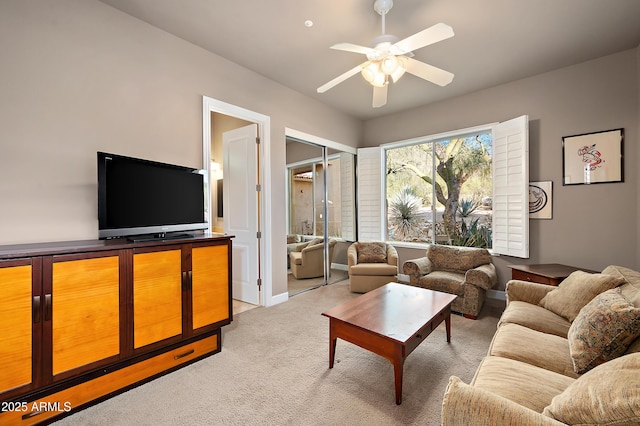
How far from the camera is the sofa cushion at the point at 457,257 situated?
372 cm

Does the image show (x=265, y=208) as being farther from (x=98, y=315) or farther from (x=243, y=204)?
(x=98, y=315)

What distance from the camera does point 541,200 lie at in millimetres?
3592

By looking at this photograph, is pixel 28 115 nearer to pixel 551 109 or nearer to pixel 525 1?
pixel 525 1

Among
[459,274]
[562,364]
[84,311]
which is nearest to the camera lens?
[562,364]

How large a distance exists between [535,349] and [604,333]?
37cm

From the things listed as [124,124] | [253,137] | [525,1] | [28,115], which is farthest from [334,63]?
[28,115]

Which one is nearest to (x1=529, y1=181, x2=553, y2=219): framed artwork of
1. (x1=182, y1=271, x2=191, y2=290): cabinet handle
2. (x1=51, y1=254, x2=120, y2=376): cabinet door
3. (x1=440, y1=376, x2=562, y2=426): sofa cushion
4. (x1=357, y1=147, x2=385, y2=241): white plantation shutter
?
(x1=357, y1=147, x2=385, y2=241): white plantation shutter

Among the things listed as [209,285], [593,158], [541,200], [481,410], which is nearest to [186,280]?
[209,285]

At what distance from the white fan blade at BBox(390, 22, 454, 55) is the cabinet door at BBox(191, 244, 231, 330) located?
2.23 meters

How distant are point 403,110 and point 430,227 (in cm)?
211

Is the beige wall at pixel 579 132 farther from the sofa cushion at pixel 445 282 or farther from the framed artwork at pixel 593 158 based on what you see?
the sofa cushion at pixel 445 282

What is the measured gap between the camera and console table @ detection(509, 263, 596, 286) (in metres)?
2.83

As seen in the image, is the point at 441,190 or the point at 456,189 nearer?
the point at 456,189

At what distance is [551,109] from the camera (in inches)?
139
